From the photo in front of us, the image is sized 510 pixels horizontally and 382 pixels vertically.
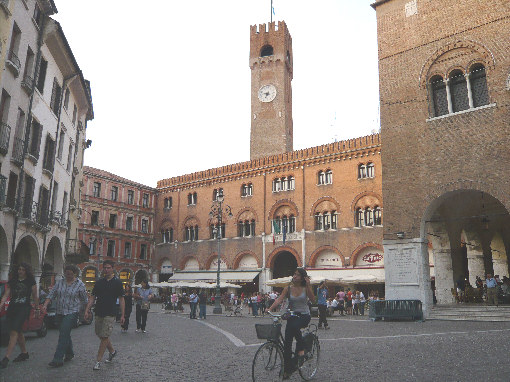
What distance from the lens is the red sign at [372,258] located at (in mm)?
32522

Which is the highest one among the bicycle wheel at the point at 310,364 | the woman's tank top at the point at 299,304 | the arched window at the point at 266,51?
the arched window at the point at 266,51

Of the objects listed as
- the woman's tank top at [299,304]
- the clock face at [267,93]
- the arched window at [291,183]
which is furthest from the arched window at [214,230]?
the woman's tank top at [299,304]

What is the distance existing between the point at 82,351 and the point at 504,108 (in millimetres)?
15652

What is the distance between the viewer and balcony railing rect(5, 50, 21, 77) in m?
15.1

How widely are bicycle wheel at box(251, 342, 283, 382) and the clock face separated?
44.7 meters

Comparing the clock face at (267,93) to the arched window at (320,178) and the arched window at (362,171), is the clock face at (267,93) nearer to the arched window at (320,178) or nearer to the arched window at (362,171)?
the arched window at (320,178)

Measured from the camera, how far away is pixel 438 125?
59.0 ft

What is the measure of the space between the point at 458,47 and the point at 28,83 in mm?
16270

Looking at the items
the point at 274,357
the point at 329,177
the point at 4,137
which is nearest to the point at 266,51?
the point at 329,177

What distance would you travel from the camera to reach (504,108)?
16.6 m

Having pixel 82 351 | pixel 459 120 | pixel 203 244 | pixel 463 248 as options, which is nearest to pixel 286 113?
pixel 203 244

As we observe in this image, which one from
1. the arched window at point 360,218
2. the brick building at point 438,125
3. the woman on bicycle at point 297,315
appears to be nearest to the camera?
the woman on bicycle at point 297,315

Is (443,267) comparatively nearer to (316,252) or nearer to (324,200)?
(316,252)

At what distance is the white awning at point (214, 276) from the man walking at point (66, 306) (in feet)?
101
